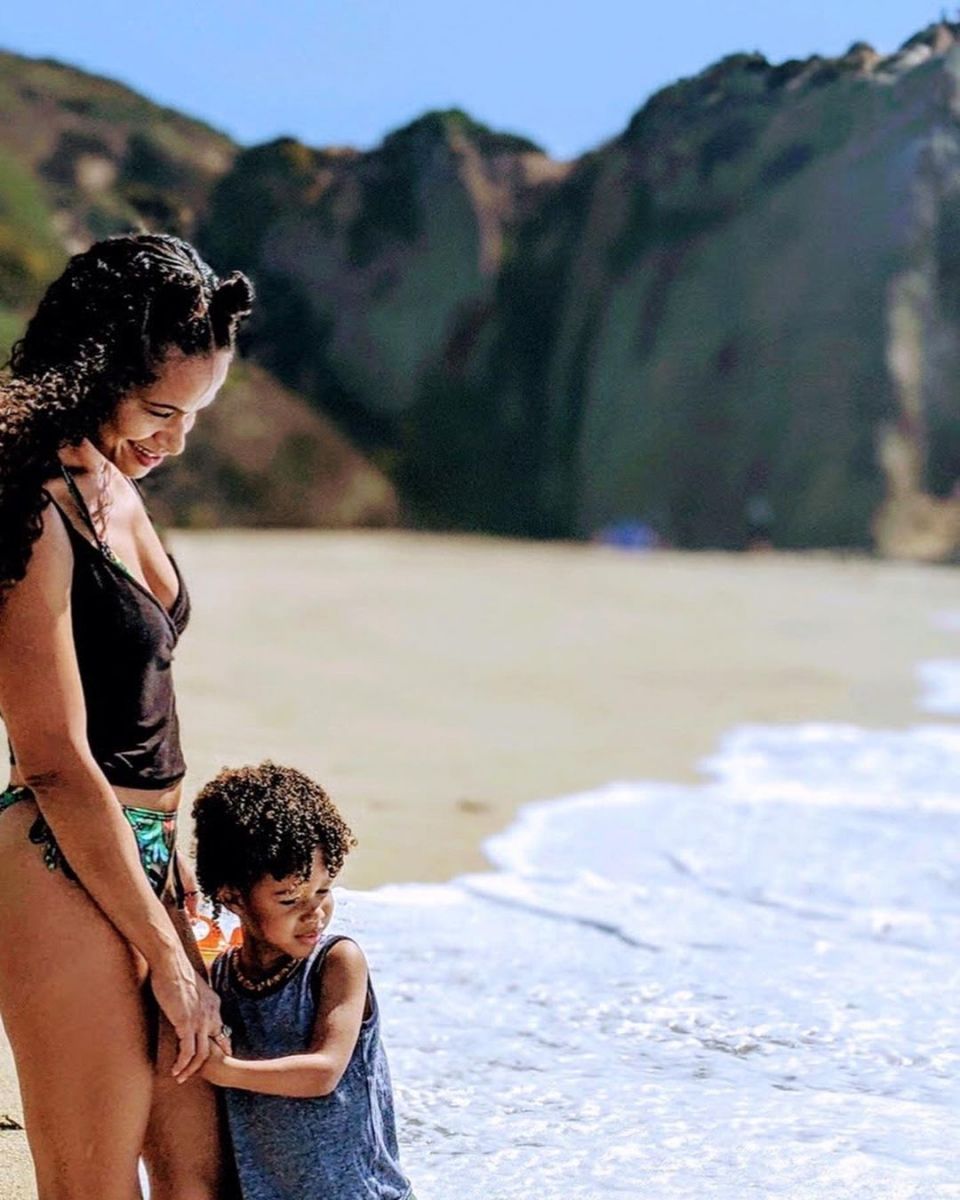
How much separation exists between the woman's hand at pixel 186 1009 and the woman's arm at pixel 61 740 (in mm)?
37

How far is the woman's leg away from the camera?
185cm

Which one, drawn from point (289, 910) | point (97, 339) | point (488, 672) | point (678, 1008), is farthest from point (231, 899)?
point (488, 672)

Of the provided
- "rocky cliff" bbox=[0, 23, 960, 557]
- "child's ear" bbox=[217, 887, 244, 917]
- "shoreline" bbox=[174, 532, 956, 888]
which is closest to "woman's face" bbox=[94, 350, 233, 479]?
"child's ear" bbox=[217, 887, 244, 917]

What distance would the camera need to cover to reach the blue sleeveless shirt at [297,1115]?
1.89 metres

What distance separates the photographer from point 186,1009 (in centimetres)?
177

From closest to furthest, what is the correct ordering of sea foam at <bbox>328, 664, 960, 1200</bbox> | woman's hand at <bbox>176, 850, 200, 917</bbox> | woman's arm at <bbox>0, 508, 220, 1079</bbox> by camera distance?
woman's arm at <bbox>0, 508, 220, 1079</bbox> → woman's hand at <bbox>176, 850, 200, 917</bbox> → sea foam at <bbox>328, 664, 960, 1200</bbox>

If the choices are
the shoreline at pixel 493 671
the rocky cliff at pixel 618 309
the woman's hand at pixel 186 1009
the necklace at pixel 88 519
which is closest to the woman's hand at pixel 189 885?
the woman's hand at pixel 186 1009

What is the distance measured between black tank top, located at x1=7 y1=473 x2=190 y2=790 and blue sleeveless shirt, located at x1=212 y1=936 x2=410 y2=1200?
0.28 metres

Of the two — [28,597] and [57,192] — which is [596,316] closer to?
[57,192]

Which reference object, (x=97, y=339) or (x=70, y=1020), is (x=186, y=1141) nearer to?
(x=70, y=1020)

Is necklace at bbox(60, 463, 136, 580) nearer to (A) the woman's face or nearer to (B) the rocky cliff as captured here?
(A) the woman's face

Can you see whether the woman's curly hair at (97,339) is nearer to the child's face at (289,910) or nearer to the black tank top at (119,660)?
the black tank top at (119,660)

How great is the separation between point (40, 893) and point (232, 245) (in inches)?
903

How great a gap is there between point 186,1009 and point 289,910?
0.16 m
